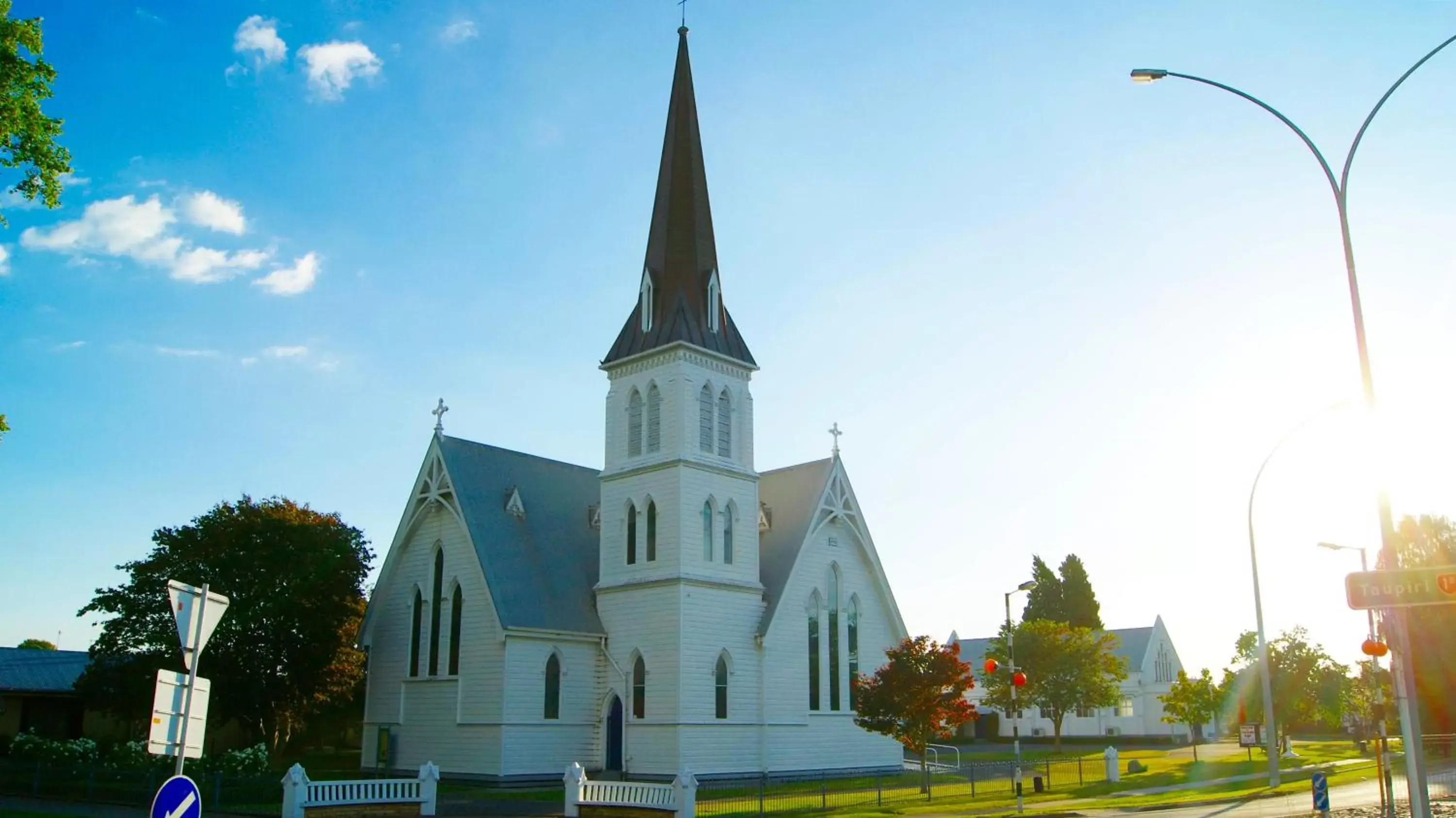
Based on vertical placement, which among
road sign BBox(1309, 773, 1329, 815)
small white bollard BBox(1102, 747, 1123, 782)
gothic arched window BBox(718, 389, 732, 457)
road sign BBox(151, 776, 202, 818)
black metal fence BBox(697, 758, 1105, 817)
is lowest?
black metal fence BBox(697, 758, 1105, 817)

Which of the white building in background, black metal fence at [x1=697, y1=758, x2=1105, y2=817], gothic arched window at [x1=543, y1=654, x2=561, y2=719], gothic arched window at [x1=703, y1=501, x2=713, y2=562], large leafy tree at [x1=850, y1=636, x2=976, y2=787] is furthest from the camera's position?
the white building in background

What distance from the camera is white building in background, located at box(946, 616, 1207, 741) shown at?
8206 centimetres

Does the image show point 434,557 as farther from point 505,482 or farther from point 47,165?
point 47,165

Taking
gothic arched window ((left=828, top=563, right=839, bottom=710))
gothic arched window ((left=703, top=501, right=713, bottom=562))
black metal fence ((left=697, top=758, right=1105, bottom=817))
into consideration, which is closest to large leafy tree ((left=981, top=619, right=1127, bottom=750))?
black metal fence ((left=697, top=758, right=1105, bottom=817))

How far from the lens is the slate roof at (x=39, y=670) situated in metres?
49.0

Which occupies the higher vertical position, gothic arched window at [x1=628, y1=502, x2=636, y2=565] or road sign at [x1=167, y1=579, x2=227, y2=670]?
gothic arched window at [x1=628, y1=502, x2=636, y2=565]

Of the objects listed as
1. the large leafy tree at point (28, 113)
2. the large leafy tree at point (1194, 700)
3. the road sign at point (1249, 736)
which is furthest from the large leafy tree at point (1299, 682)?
the large leafy tree at point (28, 113)

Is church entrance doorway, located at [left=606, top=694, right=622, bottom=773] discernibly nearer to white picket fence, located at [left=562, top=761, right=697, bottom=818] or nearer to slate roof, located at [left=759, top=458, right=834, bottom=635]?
slate roof, located at [left=759, top=458, right=834, bottom=635]

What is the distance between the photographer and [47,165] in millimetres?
21234

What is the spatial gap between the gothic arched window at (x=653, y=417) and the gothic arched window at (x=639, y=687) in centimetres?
733

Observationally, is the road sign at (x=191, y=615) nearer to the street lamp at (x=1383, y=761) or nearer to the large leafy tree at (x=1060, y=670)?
the street lamp at (x=1383, y=761)

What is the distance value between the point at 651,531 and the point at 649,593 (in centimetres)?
218

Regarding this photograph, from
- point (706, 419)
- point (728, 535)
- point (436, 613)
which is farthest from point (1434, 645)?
point (436, 613)

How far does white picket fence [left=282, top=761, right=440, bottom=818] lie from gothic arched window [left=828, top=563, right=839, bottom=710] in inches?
712
